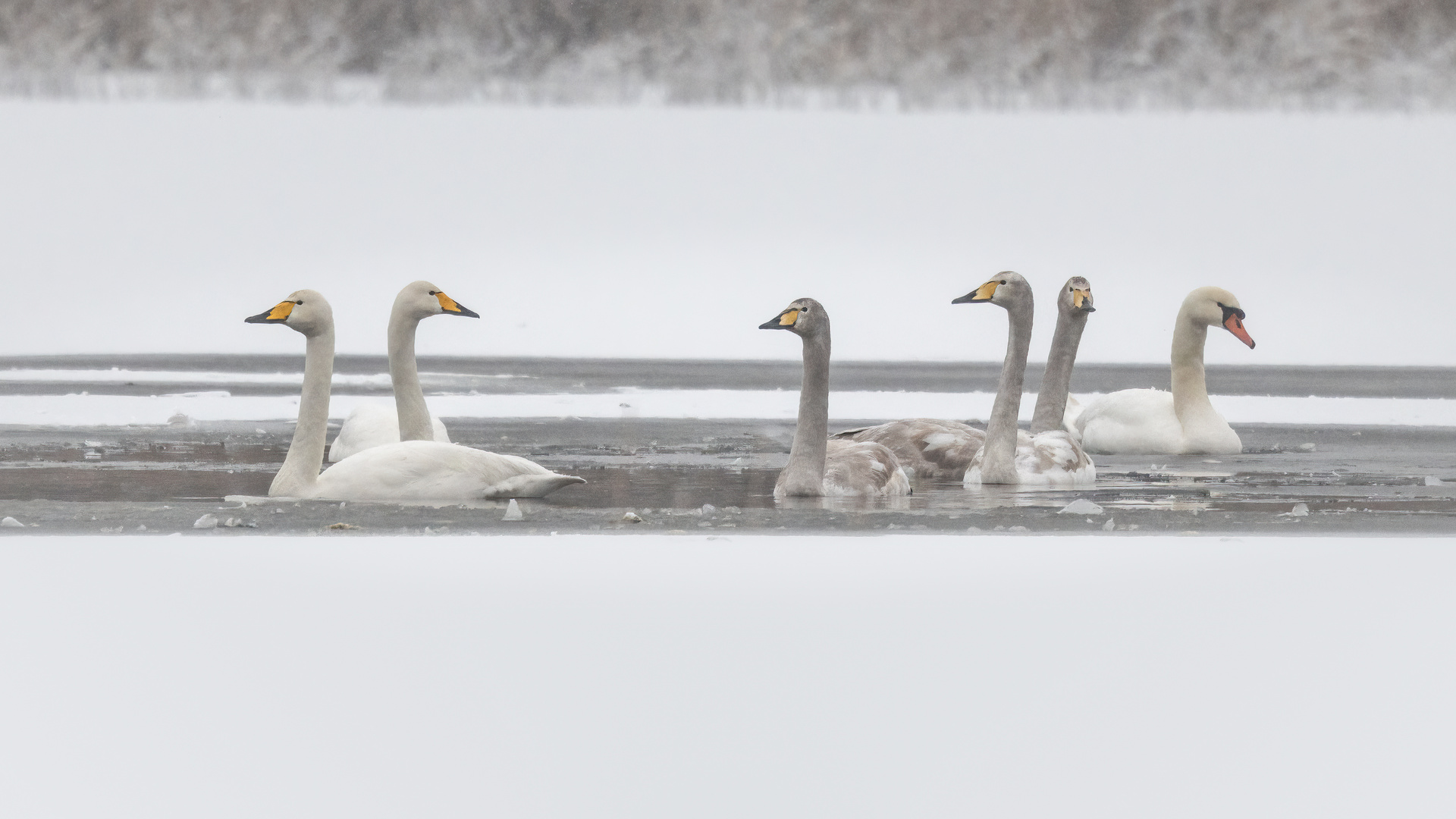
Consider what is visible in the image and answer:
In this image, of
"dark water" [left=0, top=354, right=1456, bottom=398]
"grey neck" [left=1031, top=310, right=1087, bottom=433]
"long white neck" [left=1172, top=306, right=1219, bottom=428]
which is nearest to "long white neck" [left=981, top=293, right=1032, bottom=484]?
"grey neck" [left=1031, top=310, right=1087, bottom=433]

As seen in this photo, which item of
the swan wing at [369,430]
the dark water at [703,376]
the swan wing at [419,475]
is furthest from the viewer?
the dark water at [703,376]

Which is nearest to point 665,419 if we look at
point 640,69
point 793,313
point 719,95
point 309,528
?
point 793,313

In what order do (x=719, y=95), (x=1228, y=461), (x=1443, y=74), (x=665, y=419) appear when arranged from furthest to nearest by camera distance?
(x=1443, y=74), (x=719, y=95), (x=665, y=419), (x=1228, y=461)

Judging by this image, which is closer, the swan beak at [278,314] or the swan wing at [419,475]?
the swan wing at [419,475]

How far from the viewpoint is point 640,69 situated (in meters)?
40.5

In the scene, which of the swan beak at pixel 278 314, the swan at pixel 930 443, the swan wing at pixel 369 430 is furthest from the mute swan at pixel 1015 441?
the swan beak at pixel 278 314

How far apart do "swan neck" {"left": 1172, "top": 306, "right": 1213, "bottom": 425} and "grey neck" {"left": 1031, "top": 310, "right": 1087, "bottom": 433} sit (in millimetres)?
858

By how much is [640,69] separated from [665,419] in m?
27.7

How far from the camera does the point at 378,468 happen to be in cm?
884

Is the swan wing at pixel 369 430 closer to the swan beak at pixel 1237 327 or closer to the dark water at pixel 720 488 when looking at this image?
the dark water at pixel 720 488

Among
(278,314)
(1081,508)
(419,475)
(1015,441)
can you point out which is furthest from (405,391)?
(1081,508)

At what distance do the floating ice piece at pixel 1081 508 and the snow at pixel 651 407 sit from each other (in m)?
5.37

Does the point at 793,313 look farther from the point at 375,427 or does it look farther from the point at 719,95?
the point at 719,95

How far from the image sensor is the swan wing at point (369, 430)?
10453 millimetres
